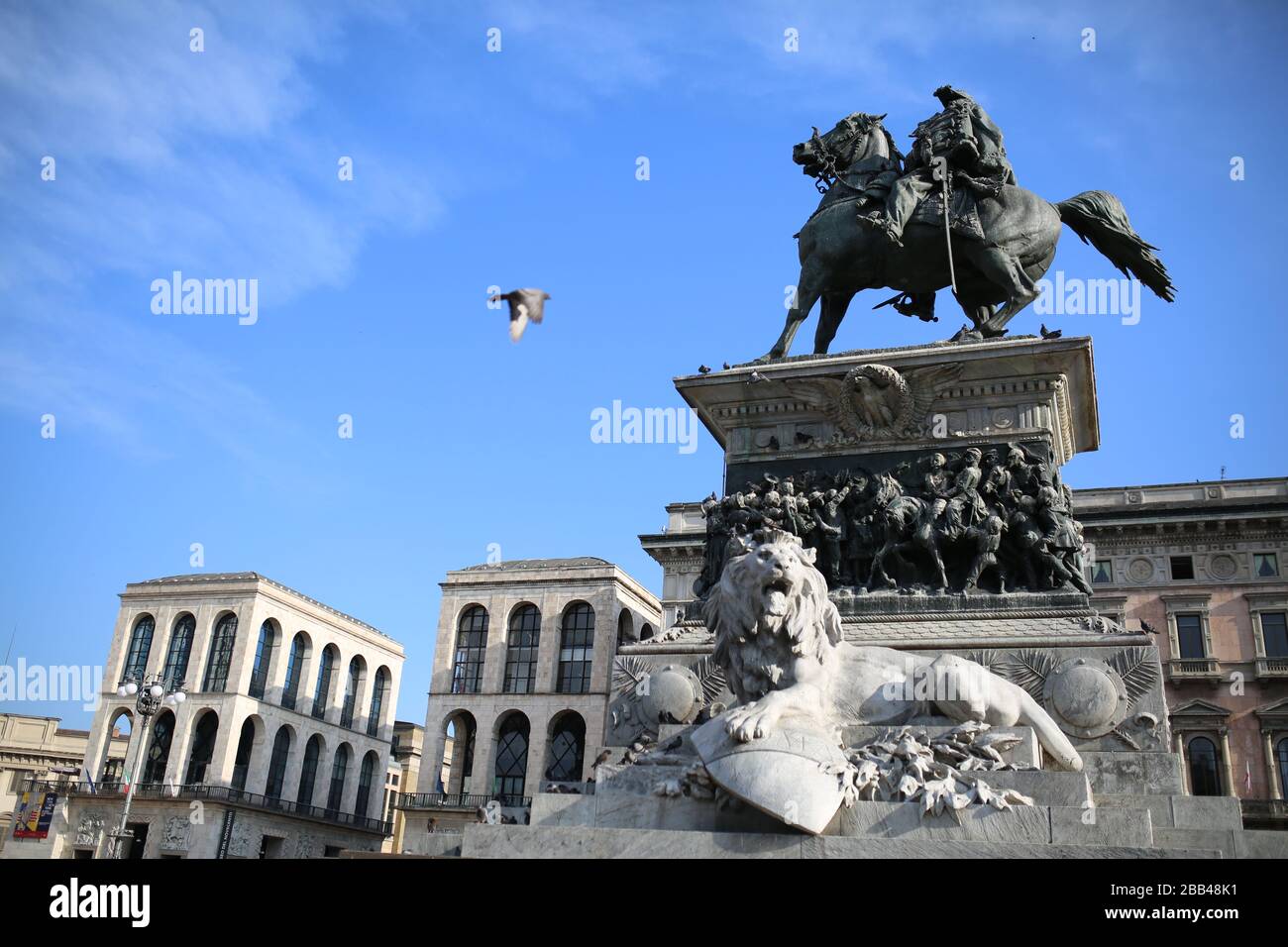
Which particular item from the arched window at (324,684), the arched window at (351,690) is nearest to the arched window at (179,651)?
the arched window at (324,684)

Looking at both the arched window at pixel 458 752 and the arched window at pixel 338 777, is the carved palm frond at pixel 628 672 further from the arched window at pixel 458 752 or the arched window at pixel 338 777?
the arched window at pixel 338 777

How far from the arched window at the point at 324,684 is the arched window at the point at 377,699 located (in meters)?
3.89

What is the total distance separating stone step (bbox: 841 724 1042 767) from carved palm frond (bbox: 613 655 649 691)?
2.55 meters

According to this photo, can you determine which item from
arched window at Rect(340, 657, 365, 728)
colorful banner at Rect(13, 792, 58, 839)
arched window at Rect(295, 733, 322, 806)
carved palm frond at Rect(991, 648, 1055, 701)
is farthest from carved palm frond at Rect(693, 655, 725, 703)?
arched window at Rect(340, 657, 365, 728)

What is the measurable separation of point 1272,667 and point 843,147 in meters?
37.2

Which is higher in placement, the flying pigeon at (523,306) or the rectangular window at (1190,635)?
the rectangular window at (1190,635)

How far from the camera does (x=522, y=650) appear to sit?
61.4 metres

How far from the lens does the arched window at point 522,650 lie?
60.6m

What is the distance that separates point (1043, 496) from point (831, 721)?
3659 millimetres

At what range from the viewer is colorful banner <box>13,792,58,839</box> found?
5881 cm

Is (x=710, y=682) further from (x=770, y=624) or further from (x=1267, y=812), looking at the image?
(x=1267, y=812)

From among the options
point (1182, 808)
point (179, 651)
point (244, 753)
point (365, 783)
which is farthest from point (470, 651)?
point (1182, 808)
